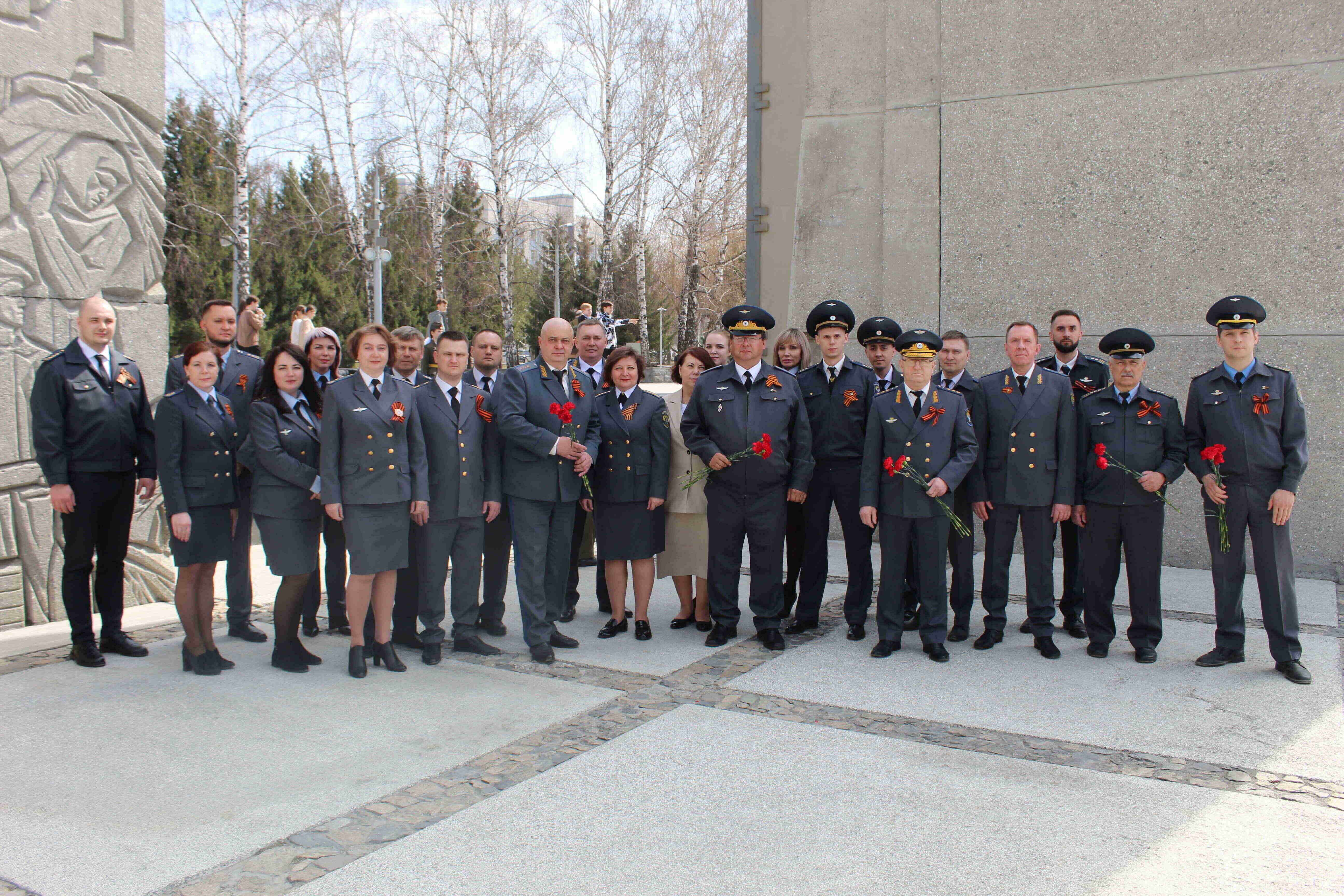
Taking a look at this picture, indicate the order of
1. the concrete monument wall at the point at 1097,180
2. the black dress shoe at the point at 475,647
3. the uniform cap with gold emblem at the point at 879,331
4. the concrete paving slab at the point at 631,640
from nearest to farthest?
the concrete paving slab at the point at 631,640, the black dress shoe at the point at 475,647, the uniform cap with gold emblem at the point at 879,331, the concrete monument wall at the point at 1097,180

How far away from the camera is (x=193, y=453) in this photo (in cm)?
513

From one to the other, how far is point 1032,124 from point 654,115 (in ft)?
61.4

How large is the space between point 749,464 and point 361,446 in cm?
207

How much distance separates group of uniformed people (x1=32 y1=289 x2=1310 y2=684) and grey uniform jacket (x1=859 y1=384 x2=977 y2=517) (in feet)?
0.05

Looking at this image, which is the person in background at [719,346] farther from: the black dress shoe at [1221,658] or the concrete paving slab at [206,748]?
the black dress shoe at [1221,658]

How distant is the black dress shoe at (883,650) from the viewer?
17.8 ft

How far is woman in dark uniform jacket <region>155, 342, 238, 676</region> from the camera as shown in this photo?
16.5 feet

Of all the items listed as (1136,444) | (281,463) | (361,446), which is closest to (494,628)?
(361,446)

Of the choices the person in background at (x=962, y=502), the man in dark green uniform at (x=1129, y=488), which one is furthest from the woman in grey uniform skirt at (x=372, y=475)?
the man in dark green uniform at (x=1129, y=488)

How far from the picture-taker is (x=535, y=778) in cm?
372

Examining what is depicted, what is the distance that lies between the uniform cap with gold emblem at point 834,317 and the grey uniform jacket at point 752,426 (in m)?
0.50

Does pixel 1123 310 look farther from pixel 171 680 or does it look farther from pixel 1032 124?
pixel 171 680

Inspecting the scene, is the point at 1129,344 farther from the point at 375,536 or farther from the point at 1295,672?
the point at 375,536

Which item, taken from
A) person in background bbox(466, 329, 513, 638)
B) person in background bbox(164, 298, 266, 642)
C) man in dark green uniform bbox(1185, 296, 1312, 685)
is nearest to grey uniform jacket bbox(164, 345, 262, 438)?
person in background bbox(164, 298, 266, 642)
